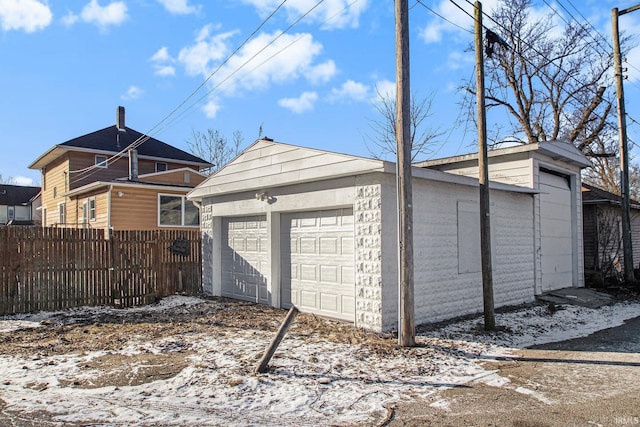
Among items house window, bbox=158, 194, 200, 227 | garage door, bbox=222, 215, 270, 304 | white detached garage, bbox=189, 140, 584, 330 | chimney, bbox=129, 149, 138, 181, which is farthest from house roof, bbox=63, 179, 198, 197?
garage door, bbox=222, 215, 270, 304

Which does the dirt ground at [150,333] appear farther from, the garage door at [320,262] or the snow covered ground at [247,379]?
the garage door at [320,262]

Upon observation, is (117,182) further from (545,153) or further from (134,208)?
(545,153)

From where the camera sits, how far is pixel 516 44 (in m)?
23.8

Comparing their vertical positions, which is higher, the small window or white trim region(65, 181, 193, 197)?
white trim region(65, 181, 193, 197)

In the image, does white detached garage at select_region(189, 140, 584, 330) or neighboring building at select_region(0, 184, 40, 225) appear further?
Answer: neighboring building at select_region(0, 184, 40, 225)

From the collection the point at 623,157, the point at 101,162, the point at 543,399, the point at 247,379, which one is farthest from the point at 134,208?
the point at 623,157

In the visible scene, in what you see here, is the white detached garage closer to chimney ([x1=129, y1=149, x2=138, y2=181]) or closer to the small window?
chimney ([x1=129, y1=149, x2=138, y2=181])

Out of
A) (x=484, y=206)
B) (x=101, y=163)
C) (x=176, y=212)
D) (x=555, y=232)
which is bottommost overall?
(x=555, y=232)

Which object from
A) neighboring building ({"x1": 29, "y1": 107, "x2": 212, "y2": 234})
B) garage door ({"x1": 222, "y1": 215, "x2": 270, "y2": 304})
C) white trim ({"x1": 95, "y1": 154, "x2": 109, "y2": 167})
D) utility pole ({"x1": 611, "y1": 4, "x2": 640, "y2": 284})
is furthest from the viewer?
white trim ({"x1": 95, "y1": 154, "x2": 109, "y2": 167})

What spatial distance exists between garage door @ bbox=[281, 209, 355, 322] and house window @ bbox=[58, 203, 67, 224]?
707 inches

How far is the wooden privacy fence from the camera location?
9.62 m

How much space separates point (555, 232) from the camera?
13188 mm

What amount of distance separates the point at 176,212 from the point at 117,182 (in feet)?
8.62

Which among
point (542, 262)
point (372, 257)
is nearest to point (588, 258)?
point (542, 262)
